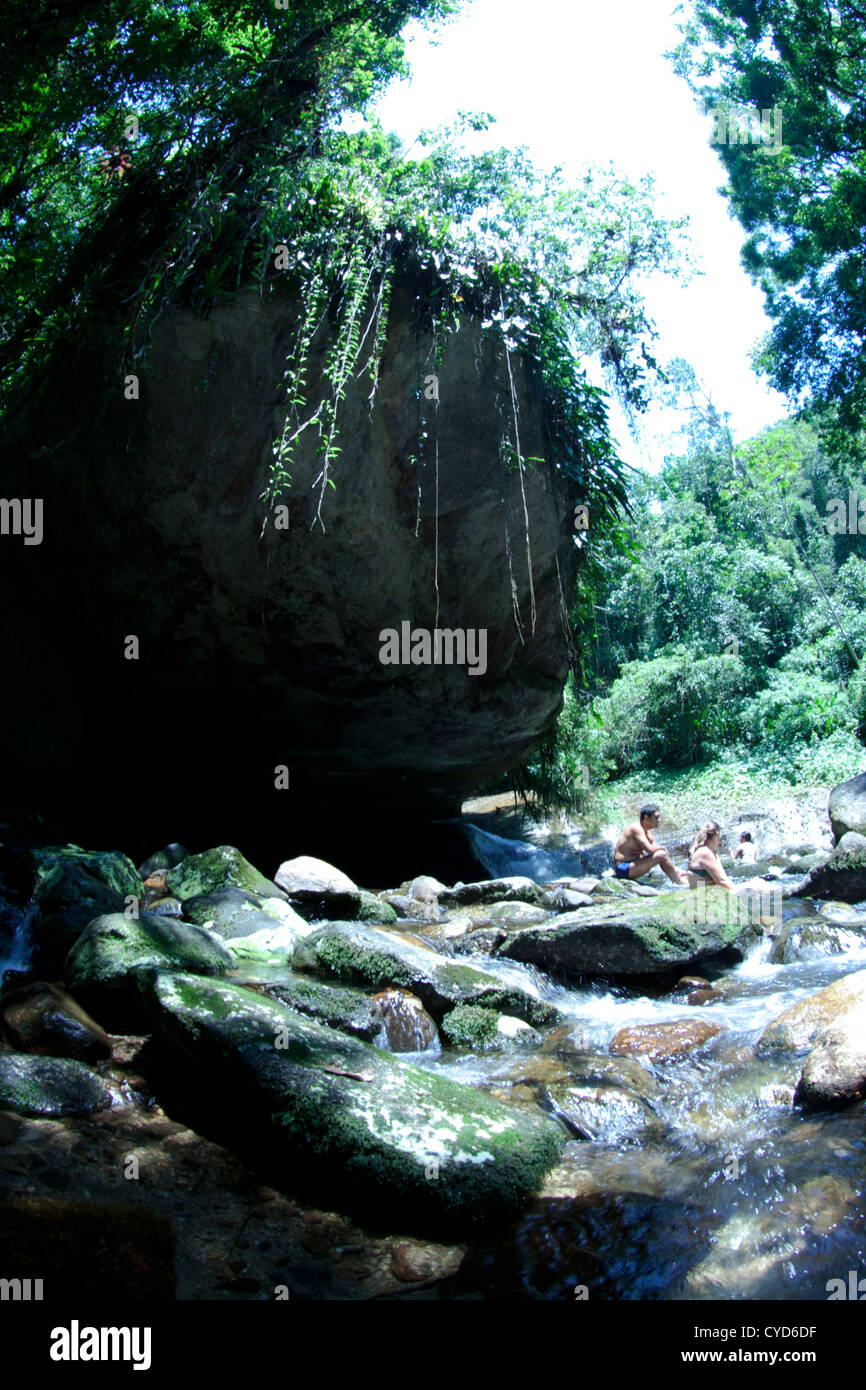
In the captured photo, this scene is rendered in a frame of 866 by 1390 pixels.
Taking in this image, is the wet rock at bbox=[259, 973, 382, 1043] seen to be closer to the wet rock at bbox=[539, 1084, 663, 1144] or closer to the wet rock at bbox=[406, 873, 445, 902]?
the wet rock at bbox=[539, 1084, 663, 1144]

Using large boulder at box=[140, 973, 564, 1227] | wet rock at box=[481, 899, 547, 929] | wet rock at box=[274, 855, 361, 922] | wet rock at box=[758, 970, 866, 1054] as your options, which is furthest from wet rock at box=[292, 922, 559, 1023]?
wet rock at box=[481, 899, 547, 929]

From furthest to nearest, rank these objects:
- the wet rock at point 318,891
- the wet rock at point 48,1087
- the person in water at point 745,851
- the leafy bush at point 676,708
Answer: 1. the leafy bush at point 676,708
2. the person in water at point 745,851
3. the wet rock at point 318,891
4. the wet rock at point 48,1087

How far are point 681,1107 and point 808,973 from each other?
2670 millimetres

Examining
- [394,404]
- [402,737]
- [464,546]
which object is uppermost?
[394,404]

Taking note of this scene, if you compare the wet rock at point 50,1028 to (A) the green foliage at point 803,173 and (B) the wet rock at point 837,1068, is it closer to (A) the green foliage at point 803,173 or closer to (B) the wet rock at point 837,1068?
(B) the wet rock at point 837,1068

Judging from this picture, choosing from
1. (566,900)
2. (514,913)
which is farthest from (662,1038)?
(566,900)

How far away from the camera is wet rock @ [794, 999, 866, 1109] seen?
3.85 m

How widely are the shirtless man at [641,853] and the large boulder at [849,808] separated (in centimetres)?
386

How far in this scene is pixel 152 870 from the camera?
340 inches

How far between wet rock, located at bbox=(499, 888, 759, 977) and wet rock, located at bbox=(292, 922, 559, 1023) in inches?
33.8

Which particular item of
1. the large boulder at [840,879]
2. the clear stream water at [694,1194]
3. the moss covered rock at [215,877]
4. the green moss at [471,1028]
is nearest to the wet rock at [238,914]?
the moss covered rock at [215,877]

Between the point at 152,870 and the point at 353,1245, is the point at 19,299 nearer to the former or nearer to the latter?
the point at 152,870

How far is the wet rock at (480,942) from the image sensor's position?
682 centimetres
